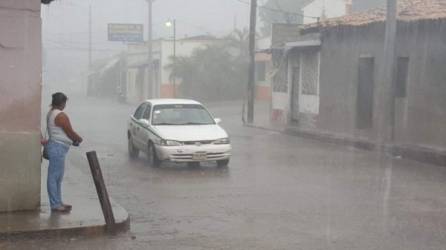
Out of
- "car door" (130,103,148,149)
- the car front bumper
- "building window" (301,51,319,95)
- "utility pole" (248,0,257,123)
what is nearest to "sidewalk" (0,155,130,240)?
the car front bumper

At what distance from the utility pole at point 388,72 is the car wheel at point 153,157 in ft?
22.5

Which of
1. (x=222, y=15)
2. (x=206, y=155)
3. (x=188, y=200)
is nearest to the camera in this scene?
(x=188, y=200)

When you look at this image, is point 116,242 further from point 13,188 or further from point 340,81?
point 340,81

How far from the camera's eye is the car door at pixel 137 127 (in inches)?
648

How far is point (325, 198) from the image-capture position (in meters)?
11.3

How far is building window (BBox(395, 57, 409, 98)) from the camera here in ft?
66.3

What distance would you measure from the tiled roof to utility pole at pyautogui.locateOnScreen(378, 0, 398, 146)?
86 cm

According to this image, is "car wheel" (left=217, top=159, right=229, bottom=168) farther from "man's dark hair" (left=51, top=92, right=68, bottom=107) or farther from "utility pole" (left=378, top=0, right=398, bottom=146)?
"man's dark hair" (left=51, top=92, right=68, bottom=107)

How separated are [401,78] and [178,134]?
8.43 meters

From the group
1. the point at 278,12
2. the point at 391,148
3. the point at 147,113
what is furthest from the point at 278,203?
the point at 278,12

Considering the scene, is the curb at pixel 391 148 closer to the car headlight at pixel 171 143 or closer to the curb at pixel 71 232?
the car headlight at pixel 171 143

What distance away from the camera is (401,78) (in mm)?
20453

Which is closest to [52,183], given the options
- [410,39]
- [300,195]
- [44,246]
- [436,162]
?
[44,246]

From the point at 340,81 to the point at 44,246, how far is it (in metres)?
17.1
